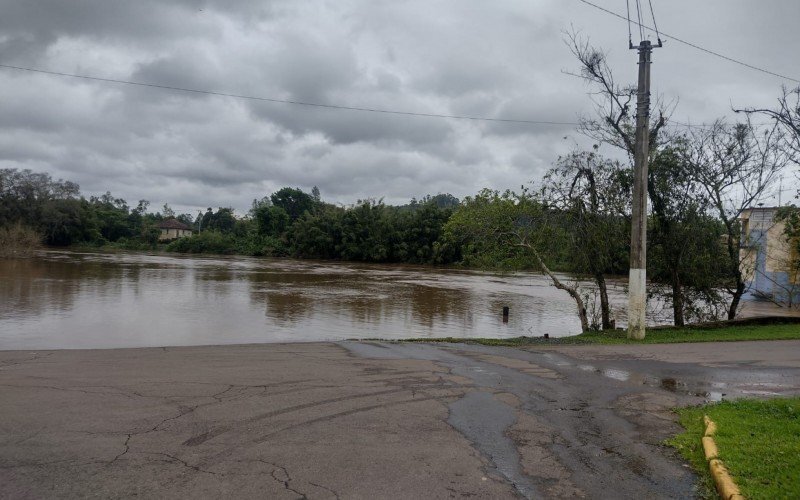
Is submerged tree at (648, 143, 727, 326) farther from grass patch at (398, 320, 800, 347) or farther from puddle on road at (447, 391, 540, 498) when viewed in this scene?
puddle on road at (447, 391, 540, 498)

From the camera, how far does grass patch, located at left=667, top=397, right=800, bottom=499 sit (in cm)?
489

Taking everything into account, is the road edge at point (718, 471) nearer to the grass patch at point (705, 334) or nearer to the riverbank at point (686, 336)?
the riverbank at point (686, 336)

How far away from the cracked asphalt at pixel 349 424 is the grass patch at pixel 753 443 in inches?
11.0

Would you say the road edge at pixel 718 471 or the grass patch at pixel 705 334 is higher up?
the road edge at pixel 718 471

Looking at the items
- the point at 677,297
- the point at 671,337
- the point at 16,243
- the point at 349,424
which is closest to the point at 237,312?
the point at 671,337

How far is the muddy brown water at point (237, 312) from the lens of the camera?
18.2m

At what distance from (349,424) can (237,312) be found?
18714 millimetres

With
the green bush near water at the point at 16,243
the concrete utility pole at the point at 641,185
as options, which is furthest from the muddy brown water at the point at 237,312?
the green bush near water at the point at 16,243

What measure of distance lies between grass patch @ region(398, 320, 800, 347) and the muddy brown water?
354 cm

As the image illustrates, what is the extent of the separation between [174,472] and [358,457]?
1.71m

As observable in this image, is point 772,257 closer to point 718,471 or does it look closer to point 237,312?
point 237,312

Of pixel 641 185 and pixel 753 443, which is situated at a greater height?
pixel 641 185

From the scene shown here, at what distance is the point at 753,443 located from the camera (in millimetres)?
5992

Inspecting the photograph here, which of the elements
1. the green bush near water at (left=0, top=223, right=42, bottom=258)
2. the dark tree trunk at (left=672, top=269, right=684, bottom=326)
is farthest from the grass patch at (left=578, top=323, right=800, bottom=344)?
the green bush near water at (left=0, top=223, right=42, bottom=258)
